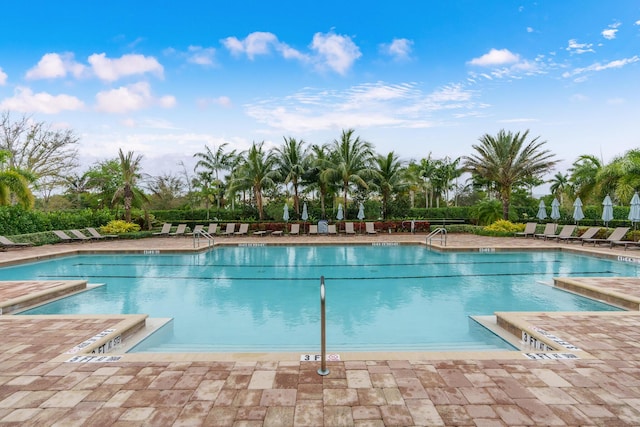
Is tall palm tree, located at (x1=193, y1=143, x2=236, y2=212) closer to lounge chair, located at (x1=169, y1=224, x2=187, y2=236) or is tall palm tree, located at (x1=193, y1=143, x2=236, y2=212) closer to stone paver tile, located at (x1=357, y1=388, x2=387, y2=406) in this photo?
lounge chair, located at (x1=169, y1=224, x2=187, y2=236)

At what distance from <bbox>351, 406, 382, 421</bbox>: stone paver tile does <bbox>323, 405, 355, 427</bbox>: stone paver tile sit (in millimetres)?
40

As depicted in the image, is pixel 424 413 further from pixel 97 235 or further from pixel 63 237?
pixel 97 235

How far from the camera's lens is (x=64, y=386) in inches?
129

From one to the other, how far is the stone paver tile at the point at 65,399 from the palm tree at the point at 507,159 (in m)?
21.7

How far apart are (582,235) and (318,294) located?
13453mm

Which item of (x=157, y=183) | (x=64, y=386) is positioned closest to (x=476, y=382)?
(x=64, y=386)

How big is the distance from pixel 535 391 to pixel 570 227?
1598 centimetres

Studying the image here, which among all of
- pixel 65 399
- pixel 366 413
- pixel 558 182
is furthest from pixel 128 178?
pixel 558 182

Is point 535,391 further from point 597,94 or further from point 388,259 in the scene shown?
point 597,94

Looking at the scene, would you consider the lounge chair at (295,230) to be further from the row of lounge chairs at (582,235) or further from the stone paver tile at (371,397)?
→ the stone paver tile at (371,397)

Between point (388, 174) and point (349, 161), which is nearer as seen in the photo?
point (349, 161)

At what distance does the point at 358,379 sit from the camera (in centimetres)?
340

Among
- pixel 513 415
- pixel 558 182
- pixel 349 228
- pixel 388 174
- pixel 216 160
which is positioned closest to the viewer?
pixel 513 415

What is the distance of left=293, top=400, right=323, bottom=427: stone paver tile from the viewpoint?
8.87 feet
